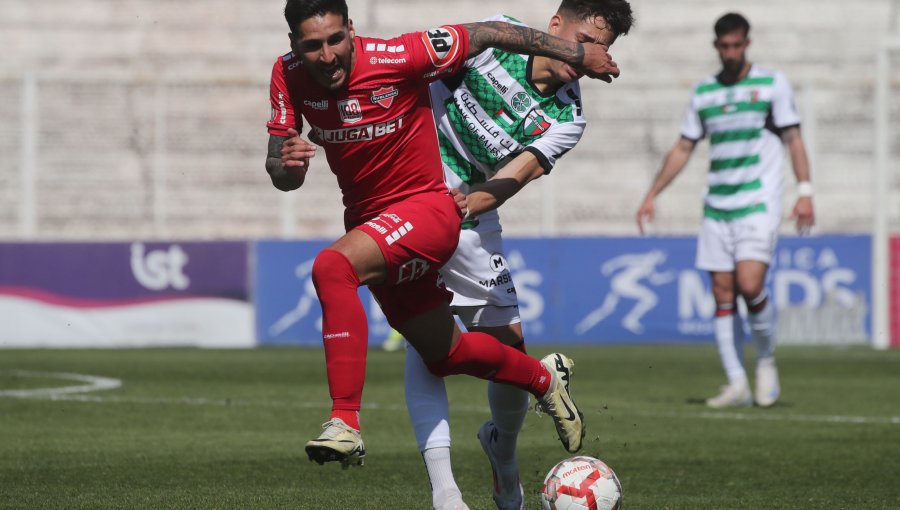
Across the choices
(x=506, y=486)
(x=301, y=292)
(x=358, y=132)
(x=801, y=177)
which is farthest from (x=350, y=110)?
(x=301, y=292)

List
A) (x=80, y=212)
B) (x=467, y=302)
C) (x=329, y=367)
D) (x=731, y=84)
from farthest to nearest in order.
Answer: (x=80, y=212) → (x=731, y=84) → (x=467, y=302) → (x=329, y=367)

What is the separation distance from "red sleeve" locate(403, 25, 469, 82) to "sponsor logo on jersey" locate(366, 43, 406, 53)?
3cm

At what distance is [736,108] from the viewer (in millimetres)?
9641

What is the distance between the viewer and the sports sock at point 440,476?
477 cm

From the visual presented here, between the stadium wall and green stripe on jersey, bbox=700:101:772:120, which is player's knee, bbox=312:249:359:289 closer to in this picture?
green stripe on jersey, bbox=700:101:772:120

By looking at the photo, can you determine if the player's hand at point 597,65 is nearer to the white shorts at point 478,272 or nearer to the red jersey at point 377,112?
the red jersey at point 377,112

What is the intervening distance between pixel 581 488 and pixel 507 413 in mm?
638

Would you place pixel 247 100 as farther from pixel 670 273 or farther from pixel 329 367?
pixel 329 367

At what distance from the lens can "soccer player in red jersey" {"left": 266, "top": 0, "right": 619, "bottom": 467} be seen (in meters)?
4.52

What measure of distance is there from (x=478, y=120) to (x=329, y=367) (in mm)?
1313

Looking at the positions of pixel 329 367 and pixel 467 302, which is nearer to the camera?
pixel 329 367

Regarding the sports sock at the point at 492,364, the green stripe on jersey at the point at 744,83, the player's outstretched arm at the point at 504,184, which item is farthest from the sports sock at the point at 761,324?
the player's outstretched arm at the point at 504,184

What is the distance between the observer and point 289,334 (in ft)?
49.1

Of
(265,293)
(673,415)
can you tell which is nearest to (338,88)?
(673,415)
